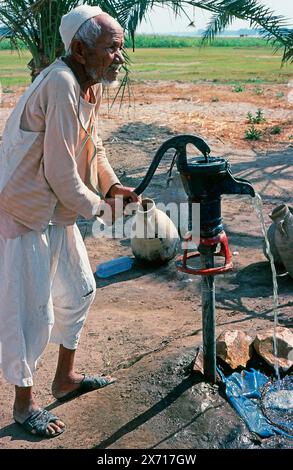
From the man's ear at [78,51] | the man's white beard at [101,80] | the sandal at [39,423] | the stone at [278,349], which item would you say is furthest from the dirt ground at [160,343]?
the man's ear at [78,51]

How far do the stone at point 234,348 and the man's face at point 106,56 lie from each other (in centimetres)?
144

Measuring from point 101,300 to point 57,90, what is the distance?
2.42 metres

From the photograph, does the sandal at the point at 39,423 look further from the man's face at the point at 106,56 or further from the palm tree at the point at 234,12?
the palm tree at the point at 234,12

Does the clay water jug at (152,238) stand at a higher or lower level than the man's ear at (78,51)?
lower

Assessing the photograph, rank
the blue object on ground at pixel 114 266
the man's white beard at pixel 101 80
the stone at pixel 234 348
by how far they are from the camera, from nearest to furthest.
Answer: the man's white beard at pixel 101 80, the stone at pixel 234 348, the blue object on ground at pixel 114 266

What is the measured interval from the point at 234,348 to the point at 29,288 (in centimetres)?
116

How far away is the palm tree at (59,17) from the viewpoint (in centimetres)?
711

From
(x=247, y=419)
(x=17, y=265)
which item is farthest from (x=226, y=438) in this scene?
(x=17, y=265)

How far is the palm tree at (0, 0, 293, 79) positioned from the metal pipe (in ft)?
15.5

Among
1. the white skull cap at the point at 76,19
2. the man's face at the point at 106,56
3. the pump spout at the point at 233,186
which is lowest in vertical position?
the pump spout at the point at 233,186

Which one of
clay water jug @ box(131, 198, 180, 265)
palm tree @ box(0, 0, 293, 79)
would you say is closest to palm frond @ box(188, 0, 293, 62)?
palm tree @ box(0, 0, 293, 79)

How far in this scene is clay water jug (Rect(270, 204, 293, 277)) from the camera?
4734 millimetres

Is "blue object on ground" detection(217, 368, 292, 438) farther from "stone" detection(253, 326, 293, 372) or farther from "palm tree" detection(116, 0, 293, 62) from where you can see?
"palm tree" detection(116, 0, 293, 62)
